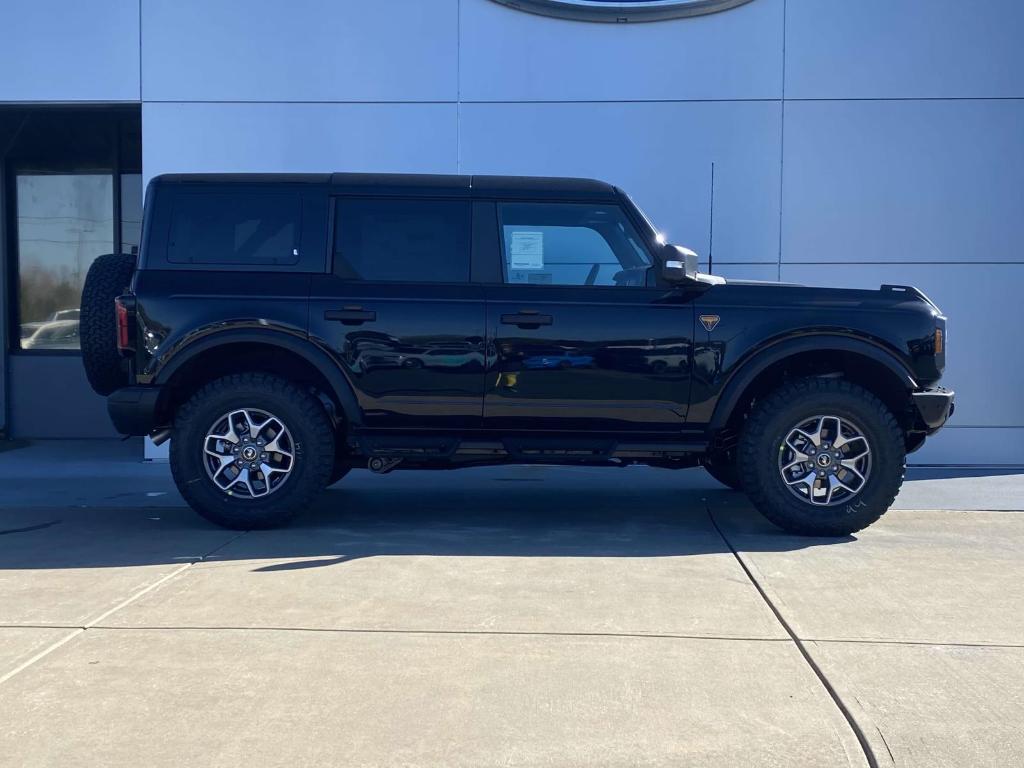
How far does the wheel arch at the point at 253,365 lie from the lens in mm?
5922

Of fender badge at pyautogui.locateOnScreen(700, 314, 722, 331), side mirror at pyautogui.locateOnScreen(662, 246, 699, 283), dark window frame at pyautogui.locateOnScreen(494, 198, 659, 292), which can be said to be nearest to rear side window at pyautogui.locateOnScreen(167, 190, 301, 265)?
dark window frame at pyautogui.locateOnScreen(494, 198, 659, 292)

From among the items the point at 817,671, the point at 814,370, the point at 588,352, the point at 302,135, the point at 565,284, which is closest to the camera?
the point at 817,671

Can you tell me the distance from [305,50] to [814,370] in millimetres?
5372

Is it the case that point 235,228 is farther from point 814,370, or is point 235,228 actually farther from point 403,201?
point 814,370

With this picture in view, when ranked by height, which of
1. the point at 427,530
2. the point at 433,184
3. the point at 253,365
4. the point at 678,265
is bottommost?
the point at 427,530

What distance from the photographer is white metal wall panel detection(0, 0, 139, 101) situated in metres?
9.01

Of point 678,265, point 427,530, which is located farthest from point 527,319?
point 427,530

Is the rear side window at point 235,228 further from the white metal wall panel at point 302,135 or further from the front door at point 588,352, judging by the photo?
the white metal wall panel at point 302,135

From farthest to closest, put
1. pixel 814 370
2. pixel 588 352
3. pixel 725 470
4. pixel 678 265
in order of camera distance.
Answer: pixel 725 470, pixel 814 370, pixel 588 352, pixel 678 265

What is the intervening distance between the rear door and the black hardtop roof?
7 cm

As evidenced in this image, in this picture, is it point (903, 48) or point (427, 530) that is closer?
point (427, 530)

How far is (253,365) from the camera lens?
6.23 m

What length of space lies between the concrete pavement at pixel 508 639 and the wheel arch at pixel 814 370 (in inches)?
30.7

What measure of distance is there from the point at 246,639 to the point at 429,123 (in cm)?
596
